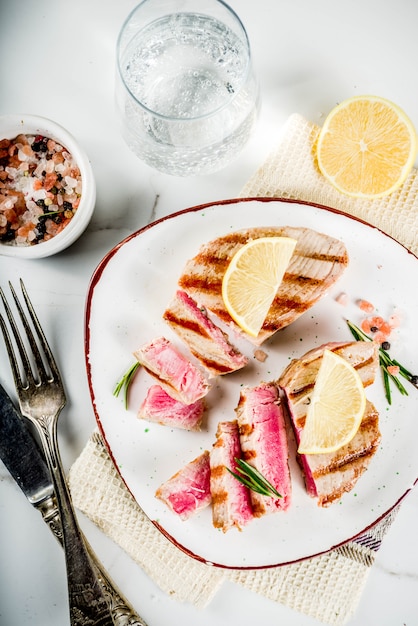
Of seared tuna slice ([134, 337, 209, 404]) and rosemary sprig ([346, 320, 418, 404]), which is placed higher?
rosemary sprig ([346, 320, 418, 404])

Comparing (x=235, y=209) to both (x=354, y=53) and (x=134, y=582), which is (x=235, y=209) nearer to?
(x=354, y=53)

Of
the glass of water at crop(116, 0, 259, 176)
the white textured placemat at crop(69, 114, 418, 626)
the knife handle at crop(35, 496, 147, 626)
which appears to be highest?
the glass of water at crop(116, 0, 259, 176)

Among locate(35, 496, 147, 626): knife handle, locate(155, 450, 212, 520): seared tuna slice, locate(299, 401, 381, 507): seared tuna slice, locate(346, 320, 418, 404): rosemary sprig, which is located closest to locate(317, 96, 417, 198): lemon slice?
locate(346, 320, 418, 404): rosemary sprig

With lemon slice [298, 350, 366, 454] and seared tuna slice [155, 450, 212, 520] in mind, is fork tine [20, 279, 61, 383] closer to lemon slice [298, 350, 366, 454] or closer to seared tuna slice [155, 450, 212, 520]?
seared tuna slice [155, 450, 212, 520]

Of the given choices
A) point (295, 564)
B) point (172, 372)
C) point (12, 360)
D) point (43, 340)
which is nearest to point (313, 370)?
point (172, 372)

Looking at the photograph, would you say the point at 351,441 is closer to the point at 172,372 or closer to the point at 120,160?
the point at 172,372

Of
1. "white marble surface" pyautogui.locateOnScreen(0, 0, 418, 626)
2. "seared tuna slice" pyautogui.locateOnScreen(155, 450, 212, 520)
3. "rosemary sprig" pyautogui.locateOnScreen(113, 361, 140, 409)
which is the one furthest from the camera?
"white marble surface" pyautogui.locateOnScreen(0, 0, 418, 626)

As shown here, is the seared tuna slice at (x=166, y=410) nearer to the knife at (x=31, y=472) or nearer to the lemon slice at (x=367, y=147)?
the knife at (x=31, y=472)

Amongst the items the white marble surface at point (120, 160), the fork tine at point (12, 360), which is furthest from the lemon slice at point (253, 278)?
the fork tine at point (12, 360)
